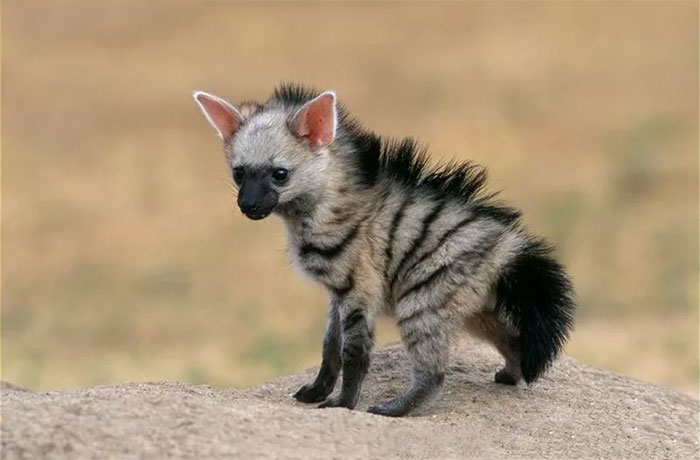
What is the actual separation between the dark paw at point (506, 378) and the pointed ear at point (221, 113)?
2052mm

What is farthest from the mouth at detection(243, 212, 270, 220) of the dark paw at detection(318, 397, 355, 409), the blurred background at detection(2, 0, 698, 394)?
the blurred background at detection(2, 0, 698, 394)

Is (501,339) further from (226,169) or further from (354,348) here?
(226,169)

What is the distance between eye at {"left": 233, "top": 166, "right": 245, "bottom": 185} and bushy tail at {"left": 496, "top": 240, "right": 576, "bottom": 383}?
155cm

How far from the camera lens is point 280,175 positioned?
23.4 feet

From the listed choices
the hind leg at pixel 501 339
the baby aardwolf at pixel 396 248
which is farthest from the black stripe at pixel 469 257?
the hind leg at pixel 501 339

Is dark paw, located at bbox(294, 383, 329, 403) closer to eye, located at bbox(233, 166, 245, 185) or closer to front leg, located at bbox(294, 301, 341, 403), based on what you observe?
front leg, located at bbox(294, 301, 341, 403)

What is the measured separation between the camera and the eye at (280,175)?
714 centimetres

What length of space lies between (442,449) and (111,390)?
1674 millimetres

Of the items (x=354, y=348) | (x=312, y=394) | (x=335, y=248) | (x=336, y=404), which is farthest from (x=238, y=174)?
(x=336, y=404)

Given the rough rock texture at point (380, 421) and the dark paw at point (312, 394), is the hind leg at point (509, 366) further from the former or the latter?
the dark paw at point (312, 394)

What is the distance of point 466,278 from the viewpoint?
6867 mm

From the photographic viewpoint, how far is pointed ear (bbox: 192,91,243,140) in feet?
24.2

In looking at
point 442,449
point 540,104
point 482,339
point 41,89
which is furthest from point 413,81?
point 442,449

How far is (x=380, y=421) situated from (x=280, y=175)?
174cm
